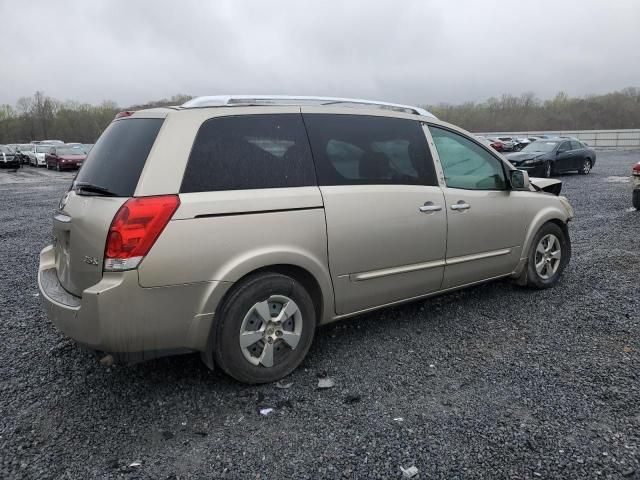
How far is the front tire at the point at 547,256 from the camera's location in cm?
494

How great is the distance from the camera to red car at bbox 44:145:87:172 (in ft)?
94.1

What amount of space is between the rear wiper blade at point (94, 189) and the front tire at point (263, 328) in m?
0.94

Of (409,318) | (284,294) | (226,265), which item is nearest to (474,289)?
(409,318)

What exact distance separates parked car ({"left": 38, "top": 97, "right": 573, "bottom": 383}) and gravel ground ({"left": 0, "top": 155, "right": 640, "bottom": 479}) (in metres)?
0.35

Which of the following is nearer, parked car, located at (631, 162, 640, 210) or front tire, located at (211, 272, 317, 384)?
front tire, located at (211, 272, 317, 384)

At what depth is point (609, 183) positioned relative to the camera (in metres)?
16.2

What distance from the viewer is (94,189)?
122 inches

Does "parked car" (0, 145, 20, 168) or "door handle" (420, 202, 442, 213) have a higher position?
"parked car" (0, 145, 20, 168)

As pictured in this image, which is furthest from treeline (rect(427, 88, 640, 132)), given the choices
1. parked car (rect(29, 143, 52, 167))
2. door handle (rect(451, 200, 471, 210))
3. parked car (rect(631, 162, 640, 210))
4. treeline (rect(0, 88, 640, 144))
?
door handle (rect(451, 200, 471, 210))

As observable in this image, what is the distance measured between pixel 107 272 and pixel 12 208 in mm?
12105

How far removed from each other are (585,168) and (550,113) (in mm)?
65229

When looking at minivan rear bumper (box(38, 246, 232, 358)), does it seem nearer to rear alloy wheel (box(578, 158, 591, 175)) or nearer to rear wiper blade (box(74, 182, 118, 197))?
rear wiper blade (box(74, 182, 118, 197))

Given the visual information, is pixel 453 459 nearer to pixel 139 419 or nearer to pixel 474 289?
pixel 139 419

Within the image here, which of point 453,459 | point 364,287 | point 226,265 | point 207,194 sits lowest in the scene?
point 453,459
